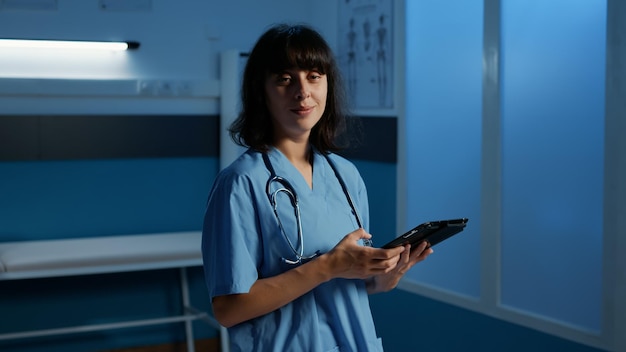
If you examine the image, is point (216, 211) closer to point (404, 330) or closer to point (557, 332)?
point (557, 332)

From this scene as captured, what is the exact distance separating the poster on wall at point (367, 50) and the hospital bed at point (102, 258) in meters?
0.96

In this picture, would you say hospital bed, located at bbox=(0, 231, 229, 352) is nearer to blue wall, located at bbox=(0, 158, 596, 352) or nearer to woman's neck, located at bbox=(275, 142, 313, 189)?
blue wall, located at bbox=(0, 158, 596, 352)

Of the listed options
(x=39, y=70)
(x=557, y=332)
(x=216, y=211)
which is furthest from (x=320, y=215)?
(x=39, y=70)

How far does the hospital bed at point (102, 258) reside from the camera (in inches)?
126

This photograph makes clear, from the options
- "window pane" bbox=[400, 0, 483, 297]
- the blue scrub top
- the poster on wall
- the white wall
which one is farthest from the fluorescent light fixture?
the blue scrub top

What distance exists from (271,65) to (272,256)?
0.34 meters

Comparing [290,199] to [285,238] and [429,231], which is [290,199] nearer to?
[285,238]

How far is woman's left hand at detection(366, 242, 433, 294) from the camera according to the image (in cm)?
152

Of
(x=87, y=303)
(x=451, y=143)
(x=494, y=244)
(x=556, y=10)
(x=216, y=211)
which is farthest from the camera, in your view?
(x=87, y=303)

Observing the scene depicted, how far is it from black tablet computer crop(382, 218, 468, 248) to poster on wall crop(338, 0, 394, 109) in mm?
1998

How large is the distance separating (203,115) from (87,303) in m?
1.01

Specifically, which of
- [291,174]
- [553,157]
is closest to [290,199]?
[291,174]

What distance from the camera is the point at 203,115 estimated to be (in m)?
3.97

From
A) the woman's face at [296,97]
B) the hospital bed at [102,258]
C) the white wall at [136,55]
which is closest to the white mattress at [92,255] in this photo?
the hospital bed at [102,258]
